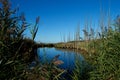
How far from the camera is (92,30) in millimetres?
9219

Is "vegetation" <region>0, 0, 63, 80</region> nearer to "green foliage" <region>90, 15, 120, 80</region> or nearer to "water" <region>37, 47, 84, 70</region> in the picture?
"water" <region>37, 47, 84, 70</region>

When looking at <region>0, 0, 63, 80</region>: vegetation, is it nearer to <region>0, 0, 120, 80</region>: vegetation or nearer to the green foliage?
<region>0, 0, 120, 80</region>: vegetation

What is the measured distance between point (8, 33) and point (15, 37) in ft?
0.60

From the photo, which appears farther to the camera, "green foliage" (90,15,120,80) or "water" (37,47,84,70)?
"green foliage" (90,15,120,80)

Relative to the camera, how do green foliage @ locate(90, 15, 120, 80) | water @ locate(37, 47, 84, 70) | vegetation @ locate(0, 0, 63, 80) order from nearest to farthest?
vegetation @ locate(0, 0, 63, 80)
water @ locate(37, 47, 84, 70)
green foliage @ locate(90, 15, 120, 80)

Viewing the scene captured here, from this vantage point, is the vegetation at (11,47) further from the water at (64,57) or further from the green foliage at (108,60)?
the green foliage at (108,60)

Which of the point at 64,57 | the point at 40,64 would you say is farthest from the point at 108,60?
the point at 64,57

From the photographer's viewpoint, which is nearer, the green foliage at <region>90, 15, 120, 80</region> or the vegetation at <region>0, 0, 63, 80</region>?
the vegetation at <region>0, 0, 63, 80</region>

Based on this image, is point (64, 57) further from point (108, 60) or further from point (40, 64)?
point (40, 64)

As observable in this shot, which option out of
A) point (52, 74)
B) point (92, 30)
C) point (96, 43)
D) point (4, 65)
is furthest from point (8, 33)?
point (92, 30)

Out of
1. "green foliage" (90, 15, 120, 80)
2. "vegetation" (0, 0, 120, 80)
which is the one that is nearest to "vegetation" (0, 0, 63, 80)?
"vegetation" (0, 0, 120, 80)

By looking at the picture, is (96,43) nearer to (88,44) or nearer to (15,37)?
(88,44)

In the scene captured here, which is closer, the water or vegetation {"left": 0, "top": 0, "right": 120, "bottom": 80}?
vegetation {"left": 0, "top": 0, "right": 120, "bottom": 80}

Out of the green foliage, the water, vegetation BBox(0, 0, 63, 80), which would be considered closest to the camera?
vegetation BBox(0, 0, 63, 80)
